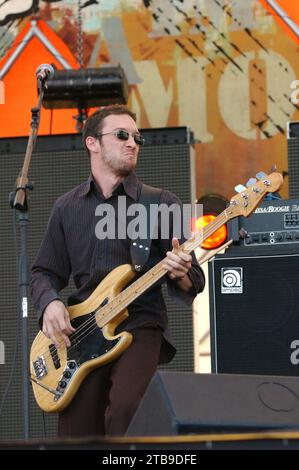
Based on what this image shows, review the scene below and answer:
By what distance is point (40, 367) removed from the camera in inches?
170

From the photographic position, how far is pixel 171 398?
Answer: 264 cm

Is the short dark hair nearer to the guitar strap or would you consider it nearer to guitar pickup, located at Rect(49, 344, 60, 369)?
the guitar strap

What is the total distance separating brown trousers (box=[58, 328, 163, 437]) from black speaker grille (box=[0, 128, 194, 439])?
1489 mm

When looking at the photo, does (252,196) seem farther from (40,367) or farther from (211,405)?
(211,405)

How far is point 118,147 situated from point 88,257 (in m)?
0.46

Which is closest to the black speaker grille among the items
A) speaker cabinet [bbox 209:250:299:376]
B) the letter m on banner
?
the letter m on banner

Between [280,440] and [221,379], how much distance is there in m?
0.71

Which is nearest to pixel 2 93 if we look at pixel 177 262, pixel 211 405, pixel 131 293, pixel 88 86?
pixel 88 86

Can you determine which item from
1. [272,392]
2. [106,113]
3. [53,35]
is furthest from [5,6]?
[272,392]

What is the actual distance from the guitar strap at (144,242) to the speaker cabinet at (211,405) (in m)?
1.26

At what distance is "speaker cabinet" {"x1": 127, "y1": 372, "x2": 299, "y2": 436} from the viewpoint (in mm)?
2609

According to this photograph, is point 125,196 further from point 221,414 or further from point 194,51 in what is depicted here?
point 194,51

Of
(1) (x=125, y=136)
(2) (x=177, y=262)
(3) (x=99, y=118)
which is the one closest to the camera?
(2) (x=177, y=262)
